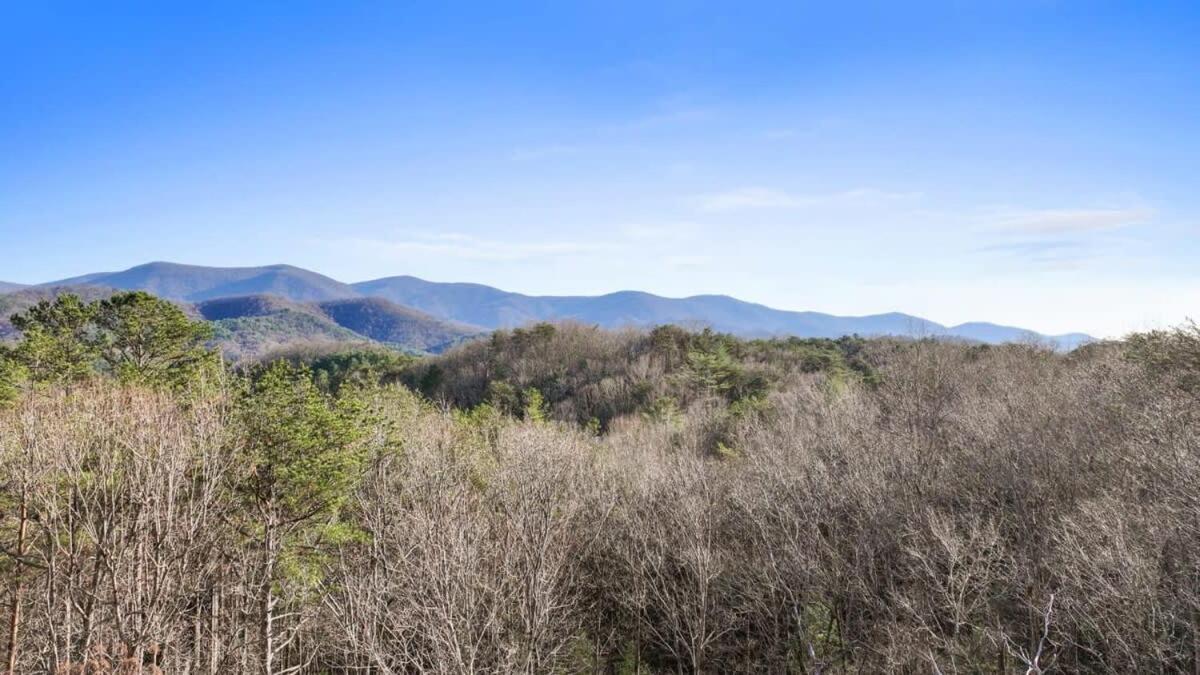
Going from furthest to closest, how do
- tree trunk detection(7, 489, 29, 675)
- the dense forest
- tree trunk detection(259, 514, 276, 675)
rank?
1. tree trunk detection(259, 514, 276, 675)
2. tree trunk detection(7, 489, 29, 675)
3. the dense forest

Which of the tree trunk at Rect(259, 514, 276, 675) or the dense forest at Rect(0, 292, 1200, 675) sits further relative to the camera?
the tree trunk at Rect(259, 514, 276, 675)

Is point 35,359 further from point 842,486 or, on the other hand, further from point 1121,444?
point 1121,444

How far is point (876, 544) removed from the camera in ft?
60.2

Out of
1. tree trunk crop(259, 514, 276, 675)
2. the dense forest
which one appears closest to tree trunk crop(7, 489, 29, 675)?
the dense forest

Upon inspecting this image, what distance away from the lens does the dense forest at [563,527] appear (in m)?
12.1

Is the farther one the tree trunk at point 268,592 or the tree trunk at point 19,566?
the tree trunk at point 268,592

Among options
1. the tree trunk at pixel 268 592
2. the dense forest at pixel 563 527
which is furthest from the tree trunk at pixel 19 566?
the tree trunk at pixel 268 592

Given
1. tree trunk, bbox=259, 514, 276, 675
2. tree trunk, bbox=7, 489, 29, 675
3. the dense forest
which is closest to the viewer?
the dense forest

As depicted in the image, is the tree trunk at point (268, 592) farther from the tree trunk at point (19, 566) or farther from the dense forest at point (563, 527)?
the tree trunk at point (19, 566)

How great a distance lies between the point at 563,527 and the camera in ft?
58.4

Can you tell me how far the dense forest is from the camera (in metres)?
12.1

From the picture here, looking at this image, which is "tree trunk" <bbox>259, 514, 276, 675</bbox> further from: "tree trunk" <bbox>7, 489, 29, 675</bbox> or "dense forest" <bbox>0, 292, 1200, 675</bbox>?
"tree trunk" <bbox>7, 489, 29, 675</bbox>

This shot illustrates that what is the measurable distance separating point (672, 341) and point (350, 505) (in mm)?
46892

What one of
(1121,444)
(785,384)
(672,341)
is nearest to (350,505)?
(1121,444)
